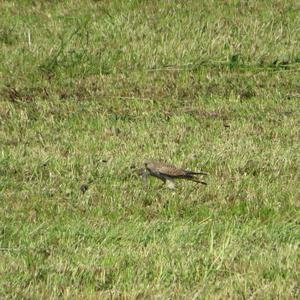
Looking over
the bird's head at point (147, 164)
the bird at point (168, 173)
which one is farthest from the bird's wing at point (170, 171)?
the bird's head at point (147, 164)

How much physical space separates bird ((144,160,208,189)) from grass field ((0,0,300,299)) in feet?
0.38

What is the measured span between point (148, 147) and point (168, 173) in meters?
1.49

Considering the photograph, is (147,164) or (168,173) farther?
(147,164)

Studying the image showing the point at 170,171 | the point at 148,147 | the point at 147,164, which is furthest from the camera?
the point at 148,147

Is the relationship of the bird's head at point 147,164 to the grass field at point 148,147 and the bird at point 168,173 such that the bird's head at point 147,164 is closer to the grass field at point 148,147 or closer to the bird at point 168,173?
the bird at point 168,173

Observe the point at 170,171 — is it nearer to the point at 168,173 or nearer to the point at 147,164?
the point at 168,173

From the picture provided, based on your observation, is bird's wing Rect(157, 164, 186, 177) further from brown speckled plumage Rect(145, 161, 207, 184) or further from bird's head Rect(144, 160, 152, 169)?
bird's head Rect(144, 160, 152, 169)

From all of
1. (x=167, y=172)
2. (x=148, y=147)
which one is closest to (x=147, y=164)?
(x=167, y=172)

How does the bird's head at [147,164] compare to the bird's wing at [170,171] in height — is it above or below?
below

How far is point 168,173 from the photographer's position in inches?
275

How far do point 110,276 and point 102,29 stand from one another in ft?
23.1

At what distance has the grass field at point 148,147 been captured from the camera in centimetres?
541

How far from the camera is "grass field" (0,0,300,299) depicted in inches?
213

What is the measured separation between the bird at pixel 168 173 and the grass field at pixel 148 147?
0.12 meters
